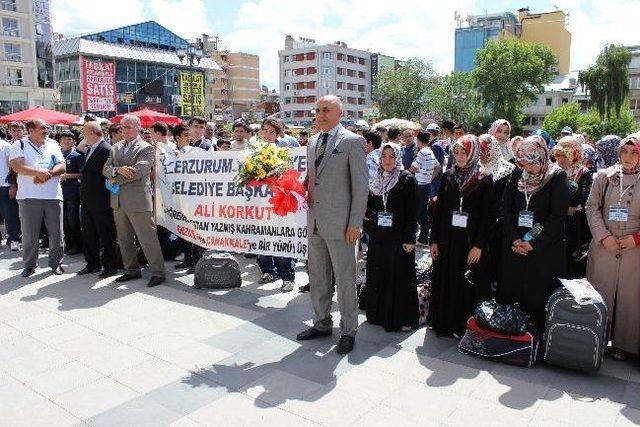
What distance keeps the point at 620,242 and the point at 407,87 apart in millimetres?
57494

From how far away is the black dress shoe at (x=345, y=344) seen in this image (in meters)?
4.27

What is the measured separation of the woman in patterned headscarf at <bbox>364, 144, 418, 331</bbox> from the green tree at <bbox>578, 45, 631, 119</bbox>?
173 ft

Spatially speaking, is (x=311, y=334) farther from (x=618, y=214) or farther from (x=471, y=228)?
(x=618, y=214)

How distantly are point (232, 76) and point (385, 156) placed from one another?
9946 cm

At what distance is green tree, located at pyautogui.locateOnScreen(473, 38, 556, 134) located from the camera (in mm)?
53375

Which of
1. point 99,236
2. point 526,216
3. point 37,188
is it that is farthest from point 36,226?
point 526,216

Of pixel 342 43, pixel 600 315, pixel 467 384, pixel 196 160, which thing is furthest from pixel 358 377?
pixel 342 43

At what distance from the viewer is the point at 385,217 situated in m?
4.71

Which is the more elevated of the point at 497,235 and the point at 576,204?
the point at 576,204

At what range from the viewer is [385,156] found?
464 cm

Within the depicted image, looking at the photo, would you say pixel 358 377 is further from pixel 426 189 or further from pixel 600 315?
pixel 426 189

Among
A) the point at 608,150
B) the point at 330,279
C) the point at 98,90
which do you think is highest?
the point at 98,90

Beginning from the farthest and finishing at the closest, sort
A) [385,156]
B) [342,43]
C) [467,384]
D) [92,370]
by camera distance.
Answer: [342,43] → [385,156] → [92,370] → [467,384]

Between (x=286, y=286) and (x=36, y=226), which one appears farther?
(x=36, y=226)
